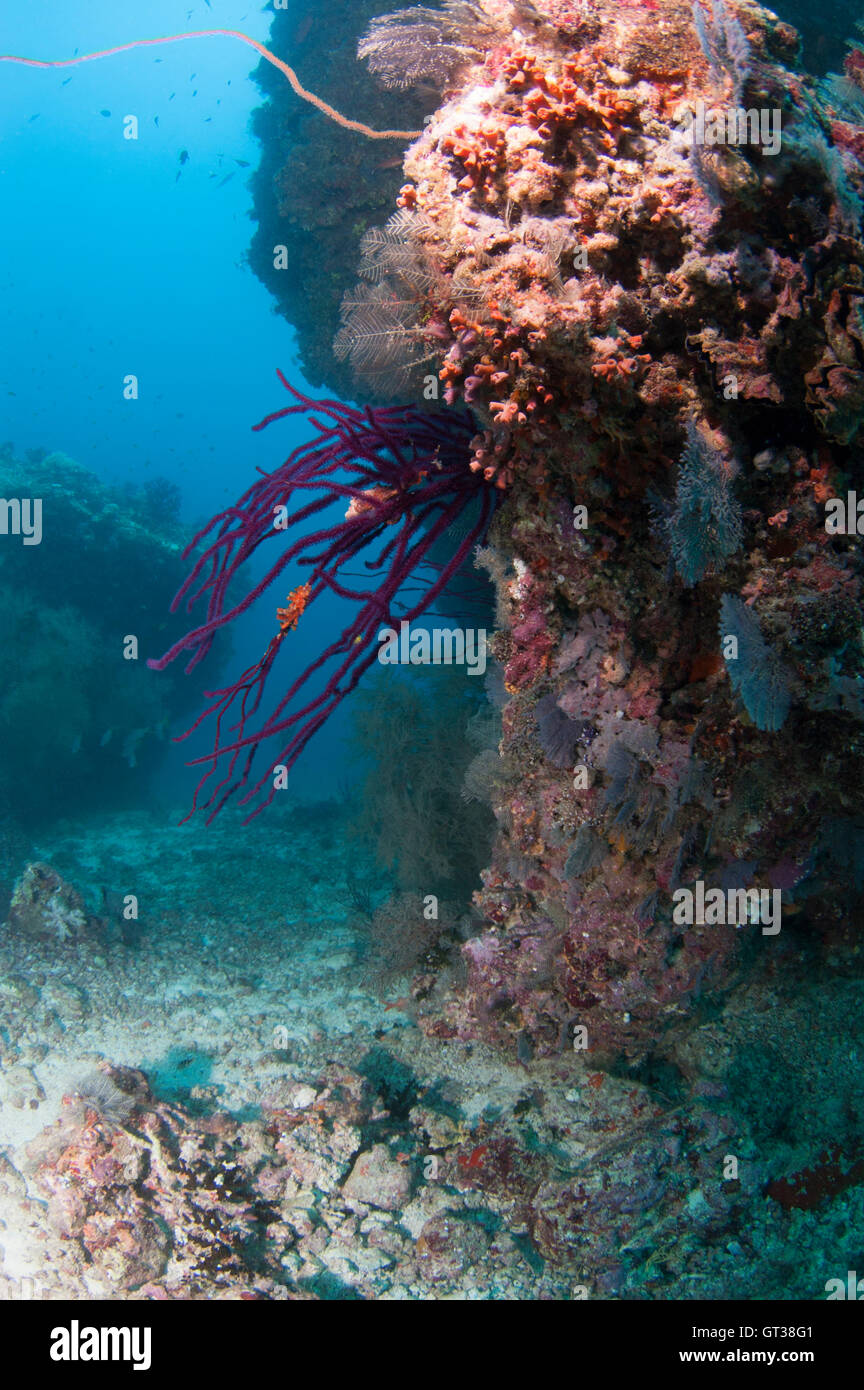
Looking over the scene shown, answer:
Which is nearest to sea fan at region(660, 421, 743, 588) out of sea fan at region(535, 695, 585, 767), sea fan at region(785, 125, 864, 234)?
sea fan at region(785, 125, 864, 234)

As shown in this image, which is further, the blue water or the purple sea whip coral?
the blue water

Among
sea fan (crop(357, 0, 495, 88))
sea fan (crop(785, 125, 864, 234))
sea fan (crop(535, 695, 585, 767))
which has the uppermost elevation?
sea fan (crop(357, 0, 495, 88))

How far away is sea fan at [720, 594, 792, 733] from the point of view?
8.34 feet

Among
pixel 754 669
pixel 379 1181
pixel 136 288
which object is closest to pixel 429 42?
pixel 754 669

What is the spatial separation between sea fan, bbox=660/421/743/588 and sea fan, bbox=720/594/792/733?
0.22 m

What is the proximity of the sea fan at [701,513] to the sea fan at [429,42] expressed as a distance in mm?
2591

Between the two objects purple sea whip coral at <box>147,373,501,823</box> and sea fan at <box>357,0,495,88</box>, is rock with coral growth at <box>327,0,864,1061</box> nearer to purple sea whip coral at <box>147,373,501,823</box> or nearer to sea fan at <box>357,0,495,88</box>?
sea fan at <box>357,0,495,88</box>

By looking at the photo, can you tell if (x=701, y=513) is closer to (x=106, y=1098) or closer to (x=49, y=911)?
(x=106, y=1098)

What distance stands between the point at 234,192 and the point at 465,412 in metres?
120

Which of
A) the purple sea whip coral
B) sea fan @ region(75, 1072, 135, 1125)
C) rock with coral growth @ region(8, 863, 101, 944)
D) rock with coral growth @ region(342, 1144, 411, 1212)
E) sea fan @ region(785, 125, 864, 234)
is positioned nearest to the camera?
sea fan @ region(785, 125, 864, 234)

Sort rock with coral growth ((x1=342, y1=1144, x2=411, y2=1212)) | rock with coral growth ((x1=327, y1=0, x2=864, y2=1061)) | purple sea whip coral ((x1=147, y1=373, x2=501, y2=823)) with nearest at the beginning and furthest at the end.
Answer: rock with coral growth ((x1=327, y1=0, x2=864, y2=1061))
purple sea whip coral ((x1=147, y1=373, x2=501, y2=823))
rock with coral growth ((x1=342, y1=1144, x2=411, y2=1212))

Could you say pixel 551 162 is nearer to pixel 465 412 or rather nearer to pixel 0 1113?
pixel 465 412

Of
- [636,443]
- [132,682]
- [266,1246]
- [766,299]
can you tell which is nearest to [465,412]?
[636,443]

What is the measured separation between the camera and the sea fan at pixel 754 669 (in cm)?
254
